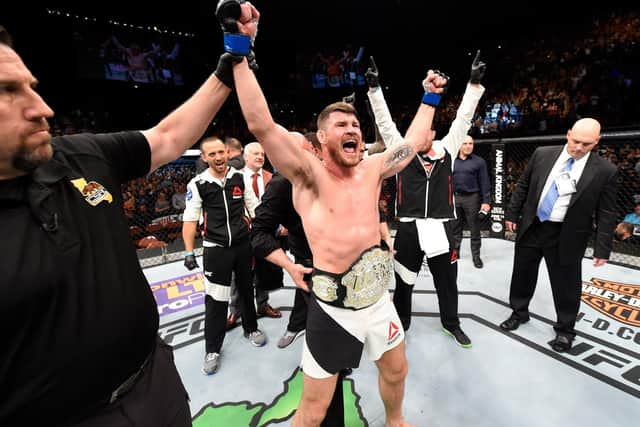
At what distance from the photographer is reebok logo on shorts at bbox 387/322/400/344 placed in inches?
58.0

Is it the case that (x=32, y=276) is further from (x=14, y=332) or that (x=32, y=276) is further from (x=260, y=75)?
(x=260, y=75)

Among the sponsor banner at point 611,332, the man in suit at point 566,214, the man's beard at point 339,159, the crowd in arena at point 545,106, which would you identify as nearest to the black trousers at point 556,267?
the man in suit at point 566,214

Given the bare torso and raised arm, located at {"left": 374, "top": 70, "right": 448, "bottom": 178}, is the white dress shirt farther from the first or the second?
the bare torso

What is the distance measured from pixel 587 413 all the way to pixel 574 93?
8248 millimetres

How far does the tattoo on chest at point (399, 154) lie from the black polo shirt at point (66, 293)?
1.24 metres

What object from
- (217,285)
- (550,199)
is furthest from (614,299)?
(217,285)

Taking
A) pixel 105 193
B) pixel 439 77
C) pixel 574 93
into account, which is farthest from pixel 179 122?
pixel 574 93

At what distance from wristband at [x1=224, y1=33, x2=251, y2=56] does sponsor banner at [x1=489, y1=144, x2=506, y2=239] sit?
193 inches

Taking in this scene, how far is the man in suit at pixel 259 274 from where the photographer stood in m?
2.82

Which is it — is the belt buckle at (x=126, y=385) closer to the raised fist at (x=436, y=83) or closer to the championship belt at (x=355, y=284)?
the championship belt at (x=355, y=284)

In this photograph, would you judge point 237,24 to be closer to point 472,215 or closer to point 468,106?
point 468,106

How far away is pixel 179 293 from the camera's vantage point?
12.4ft

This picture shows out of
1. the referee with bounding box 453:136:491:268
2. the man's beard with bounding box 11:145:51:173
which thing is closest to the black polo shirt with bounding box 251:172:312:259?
the man's beard with bounding box 11:145:51:173

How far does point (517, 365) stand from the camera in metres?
2.26
